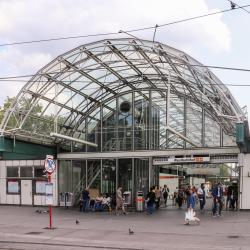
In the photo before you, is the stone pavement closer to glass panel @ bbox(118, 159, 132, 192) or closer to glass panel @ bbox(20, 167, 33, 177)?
glass panel @ bbox(118, 159, 132, 192)

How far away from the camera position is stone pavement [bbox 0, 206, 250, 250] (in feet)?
49.3

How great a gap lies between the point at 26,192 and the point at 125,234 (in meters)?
18.5

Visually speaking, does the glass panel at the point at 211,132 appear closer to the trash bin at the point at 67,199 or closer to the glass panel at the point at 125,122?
the glass panel at the point at 125,122

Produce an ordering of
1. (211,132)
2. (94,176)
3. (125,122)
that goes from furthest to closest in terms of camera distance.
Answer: (125,122), (94,176), (211,132)

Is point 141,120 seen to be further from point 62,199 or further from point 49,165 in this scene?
point 49,165

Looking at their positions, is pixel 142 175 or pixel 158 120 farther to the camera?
pixel 158 120

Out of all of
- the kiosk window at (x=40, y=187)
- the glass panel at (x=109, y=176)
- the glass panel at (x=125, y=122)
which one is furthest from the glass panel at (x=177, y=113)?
the kiosk window at (x=40, y=187)

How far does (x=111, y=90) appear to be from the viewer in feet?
111

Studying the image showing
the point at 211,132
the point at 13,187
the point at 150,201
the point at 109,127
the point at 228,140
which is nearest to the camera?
the point at 150,201

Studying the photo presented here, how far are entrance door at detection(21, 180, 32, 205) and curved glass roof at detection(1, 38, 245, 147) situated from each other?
12.9 ft

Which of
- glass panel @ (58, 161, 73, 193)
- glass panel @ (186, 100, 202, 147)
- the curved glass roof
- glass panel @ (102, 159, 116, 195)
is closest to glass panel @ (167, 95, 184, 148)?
the curved glass roof

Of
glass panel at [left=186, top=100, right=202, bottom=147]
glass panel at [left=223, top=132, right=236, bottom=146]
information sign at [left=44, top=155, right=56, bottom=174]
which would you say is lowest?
information sign at [left=44, top=155, right=56, bottom=174]

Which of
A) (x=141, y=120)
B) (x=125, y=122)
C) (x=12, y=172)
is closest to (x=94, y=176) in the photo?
(x=125, y=122)

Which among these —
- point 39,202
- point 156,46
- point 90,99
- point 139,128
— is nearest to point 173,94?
point 139,128
